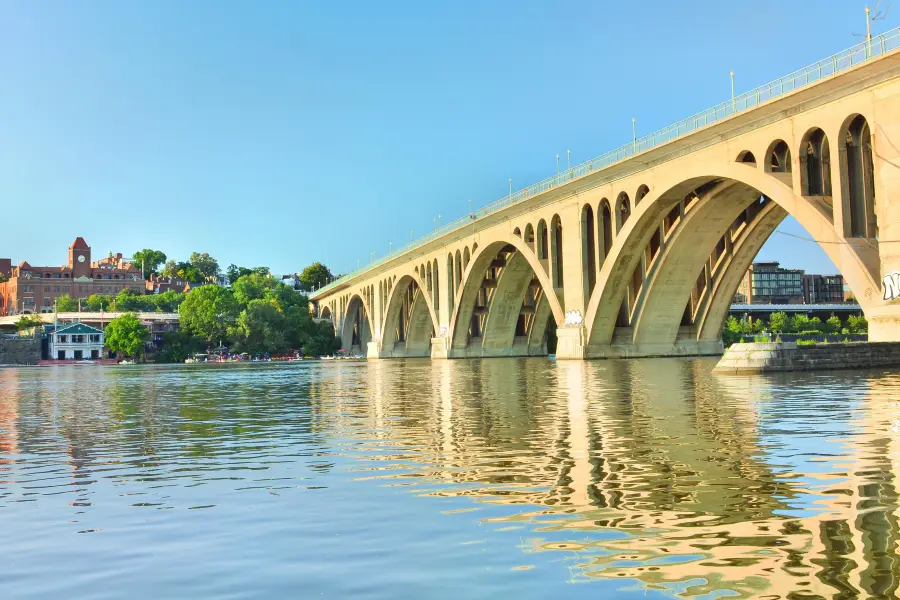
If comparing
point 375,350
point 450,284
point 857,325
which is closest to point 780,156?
point 450,284

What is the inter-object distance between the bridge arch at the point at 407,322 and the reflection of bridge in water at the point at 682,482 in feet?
306

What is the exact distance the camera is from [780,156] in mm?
44625

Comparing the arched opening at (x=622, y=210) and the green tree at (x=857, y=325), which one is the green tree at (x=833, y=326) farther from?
the arched opening at (x=622, y=210)

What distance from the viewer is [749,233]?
→ 193 feet

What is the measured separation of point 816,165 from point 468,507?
124 feet

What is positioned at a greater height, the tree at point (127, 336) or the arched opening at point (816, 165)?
the arched opening at point (816, 165)

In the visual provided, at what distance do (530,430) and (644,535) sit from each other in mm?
9763

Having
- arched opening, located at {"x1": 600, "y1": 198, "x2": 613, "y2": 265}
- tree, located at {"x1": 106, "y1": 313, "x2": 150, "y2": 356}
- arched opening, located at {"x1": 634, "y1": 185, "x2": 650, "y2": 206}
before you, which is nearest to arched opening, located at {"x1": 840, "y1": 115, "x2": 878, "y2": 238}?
arched opening, located at {"x1": 634, "y1": 185, "x2": 650, "y2": 206}

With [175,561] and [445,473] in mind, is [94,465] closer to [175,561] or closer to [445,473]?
[445,473]

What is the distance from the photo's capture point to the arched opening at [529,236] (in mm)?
74125

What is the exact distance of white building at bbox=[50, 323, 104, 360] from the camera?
170 metres

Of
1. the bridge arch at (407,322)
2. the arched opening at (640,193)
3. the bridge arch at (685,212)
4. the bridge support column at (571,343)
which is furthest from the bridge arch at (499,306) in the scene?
the arched opening at (640,193)

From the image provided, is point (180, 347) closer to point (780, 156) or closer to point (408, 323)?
point (408, 323)

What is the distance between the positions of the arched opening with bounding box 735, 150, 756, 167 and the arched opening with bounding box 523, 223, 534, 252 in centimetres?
2809
